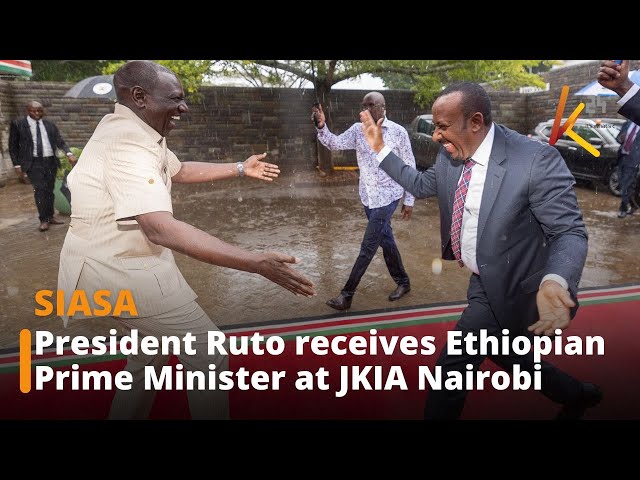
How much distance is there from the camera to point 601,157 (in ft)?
34.3

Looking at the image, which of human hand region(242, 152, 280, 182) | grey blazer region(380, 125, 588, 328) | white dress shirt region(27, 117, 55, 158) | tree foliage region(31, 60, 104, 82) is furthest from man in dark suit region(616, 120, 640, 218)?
tree foliage region(31, 60, 104, 82)

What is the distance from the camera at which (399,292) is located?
4.91 m

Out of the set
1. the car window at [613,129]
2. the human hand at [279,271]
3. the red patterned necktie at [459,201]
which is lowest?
the human hand at [279,271]

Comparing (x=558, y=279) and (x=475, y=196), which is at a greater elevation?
(x=475, y=196)

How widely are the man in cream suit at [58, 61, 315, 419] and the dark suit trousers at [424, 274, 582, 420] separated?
89 centimetres

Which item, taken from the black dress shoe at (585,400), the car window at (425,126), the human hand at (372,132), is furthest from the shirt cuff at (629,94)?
the car window at (425,126)

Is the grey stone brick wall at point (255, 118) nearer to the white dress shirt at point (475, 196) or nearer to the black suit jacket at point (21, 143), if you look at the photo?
the black suit jacket at point (21, 143)

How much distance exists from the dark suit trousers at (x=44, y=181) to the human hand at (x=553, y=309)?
25.1 feet

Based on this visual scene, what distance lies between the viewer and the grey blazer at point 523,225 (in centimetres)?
221

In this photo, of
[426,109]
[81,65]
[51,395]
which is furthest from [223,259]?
[81,65]

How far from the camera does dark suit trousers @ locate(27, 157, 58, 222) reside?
7.63m

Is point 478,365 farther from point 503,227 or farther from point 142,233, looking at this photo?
point 142,233

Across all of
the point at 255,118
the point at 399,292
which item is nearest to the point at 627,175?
the point at 399,292

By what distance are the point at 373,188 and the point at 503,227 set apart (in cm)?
222
